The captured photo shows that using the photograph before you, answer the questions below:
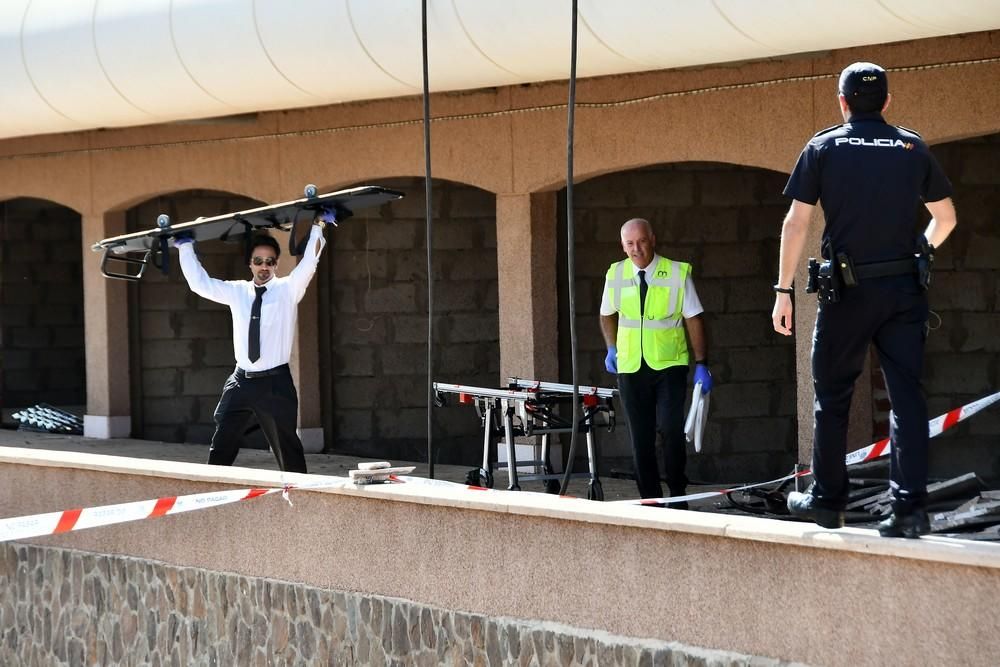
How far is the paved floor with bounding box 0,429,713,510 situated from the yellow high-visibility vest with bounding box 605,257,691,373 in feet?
5.14

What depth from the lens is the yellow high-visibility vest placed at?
364 inches

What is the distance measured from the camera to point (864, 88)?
576 cm

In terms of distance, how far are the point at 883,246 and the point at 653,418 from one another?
3740 mm

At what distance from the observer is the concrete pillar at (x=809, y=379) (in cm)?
1037

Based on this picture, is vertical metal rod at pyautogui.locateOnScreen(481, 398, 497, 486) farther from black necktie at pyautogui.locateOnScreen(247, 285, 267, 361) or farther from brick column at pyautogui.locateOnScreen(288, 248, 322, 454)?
brick column at pyautogui.locateOnScreen(288, 248, 322, 454)

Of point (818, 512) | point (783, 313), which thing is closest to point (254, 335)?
point (783, 313)

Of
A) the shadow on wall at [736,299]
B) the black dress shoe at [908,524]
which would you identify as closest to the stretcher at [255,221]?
the shadow on wall at [736,299]

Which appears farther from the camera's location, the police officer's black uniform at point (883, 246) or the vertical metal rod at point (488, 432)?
the vertical metal rod at point (488, 432)

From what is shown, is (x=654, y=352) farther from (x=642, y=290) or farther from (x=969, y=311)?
(x=969, y=311)

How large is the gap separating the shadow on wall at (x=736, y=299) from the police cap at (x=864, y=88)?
279 inches

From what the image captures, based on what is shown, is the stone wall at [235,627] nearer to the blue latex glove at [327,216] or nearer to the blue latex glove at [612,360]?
the blue latex glove at [327,216]

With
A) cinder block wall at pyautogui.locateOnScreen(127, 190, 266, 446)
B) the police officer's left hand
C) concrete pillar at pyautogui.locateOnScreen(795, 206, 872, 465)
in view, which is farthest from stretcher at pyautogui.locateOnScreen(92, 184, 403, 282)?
cinder block wall at pyautogui.locateOnScreen(127, 190, 266, 446)

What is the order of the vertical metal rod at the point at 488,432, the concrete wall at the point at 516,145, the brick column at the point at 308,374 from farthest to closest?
1. the brick column at the point at 308,374
2. the vertical metal rod at the point at 488,432
3. the concrete wall at the point at 516,145

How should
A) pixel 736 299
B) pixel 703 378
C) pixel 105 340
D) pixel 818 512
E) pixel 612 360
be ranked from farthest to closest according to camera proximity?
1. pixel 105 340
2. pixel 736 299
3. pixel 612 360
4. pixel 703 378
5. pixel 818 512
